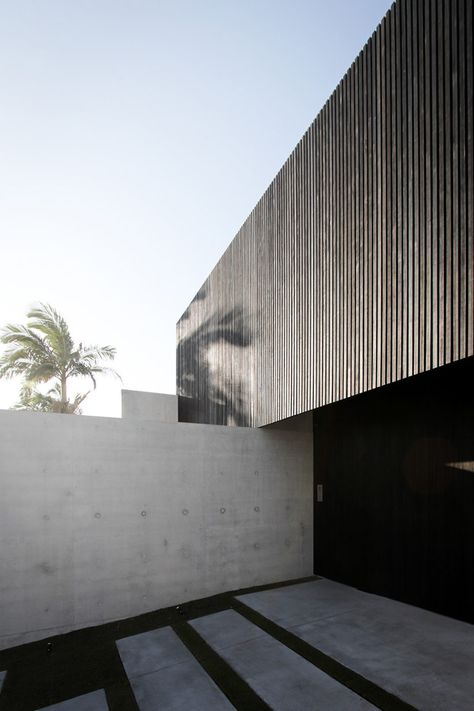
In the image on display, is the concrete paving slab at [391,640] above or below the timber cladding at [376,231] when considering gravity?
below

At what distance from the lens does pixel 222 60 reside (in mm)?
7914

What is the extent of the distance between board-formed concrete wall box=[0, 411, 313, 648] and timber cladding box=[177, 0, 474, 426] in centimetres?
145

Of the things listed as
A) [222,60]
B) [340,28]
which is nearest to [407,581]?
[340,28]

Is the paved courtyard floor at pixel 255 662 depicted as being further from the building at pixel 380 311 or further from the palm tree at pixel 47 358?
the palm tree at pixel 47 358

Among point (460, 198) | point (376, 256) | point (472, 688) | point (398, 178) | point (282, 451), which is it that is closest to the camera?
point (460, 198)

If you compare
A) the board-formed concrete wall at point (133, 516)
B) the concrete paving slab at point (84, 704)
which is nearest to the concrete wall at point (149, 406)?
the board-formed concrete wall at point (133, 516)

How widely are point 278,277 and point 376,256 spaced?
307 cm

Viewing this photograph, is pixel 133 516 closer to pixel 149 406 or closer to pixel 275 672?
pixel 275 672

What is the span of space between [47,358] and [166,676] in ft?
37.2

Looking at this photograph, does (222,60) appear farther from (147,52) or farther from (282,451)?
(282,451)

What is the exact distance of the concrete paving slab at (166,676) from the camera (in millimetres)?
4395

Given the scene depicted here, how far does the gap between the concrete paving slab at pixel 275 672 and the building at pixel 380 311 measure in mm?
2778

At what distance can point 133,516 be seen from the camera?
7.02m

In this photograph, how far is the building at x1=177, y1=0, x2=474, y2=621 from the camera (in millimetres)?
4039
